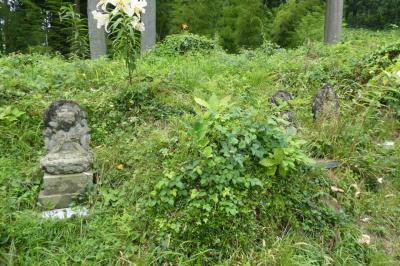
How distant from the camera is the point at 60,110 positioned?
2965 mm

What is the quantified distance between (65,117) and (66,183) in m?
0.55

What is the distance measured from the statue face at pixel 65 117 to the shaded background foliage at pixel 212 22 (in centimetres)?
670

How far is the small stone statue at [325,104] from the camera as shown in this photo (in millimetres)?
3592

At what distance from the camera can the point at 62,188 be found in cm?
283

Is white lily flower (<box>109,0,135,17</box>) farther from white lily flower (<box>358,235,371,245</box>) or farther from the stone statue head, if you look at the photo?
white lily flower (<box>358,235,371,245</box>)

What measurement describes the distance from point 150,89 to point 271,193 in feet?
6.50

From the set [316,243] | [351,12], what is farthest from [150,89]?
[351,12]

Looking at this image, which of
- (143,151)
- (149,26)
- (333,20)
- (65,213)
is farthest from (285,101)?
(333,20)

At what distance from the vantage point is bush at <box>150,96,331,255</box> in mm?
2346

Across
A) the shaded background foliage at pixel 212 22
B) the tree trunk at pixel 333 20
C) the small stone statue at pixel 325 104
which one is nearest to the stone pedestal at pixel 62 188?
the small stone statue at pixel 325 104

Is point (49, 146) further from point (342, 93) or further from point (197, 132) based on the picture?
point (342, 93)

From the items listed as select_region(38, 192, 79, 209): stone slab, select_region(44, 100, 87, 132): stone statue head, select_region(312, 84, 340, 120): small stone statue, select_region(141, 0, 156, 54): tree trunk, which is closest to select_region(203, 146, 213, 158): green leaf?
select_region(38, 192, 79, 209): stone slab

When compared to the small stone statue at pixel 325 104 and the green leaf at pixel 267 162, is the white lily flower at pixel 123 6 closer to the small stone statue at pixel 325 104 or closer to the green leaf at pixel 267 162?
the green leaf at pixel 267 162

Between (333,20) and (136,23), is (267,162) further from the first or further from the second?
(333,20)
